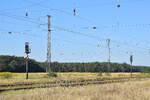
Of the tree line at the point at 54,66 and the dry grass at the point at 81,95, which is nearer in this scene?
the dry grass at the point at 81,95

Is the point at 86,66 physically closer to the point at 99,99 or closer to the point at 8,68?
the point at 8,68

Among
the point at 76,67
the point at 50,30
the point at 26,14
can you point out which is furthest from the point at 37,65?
the point at 26,14

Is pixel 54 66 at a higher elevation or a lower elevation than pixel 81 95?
higher

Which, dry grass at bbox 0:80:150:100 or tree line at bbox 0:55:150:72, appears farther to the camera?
tree line at bbox 0:55:150:72

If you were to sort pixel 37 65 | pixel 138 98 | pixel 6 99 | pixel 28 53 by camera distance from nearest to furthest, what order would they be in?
pixel 6 99
pixel 138 98
pixel 28 53
pixel 37 65

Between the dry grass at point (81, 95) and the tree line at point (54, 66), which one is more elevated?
the tree line at point (54, 66)

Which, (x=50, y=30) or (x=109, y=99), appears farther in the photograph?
(x=50, y=30)

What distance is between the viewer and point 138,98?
50.2ft

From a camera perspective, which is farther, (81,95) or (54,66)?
(54,66)

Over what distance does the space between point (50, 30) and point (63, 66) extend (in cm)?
10565

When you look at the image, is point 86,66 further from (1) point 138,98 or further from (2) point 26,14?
(1) point 138,98

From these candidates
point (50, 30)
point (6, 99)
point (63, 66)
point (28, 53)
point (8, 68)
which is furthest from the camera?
point (63, 66)

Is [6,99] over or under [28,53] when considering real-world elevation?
under

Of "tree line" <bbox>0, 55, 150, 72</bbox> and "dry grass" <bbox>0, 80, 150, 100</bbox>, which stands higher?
"tree line" <bbox>0, 55, 150, 72</bbox>
